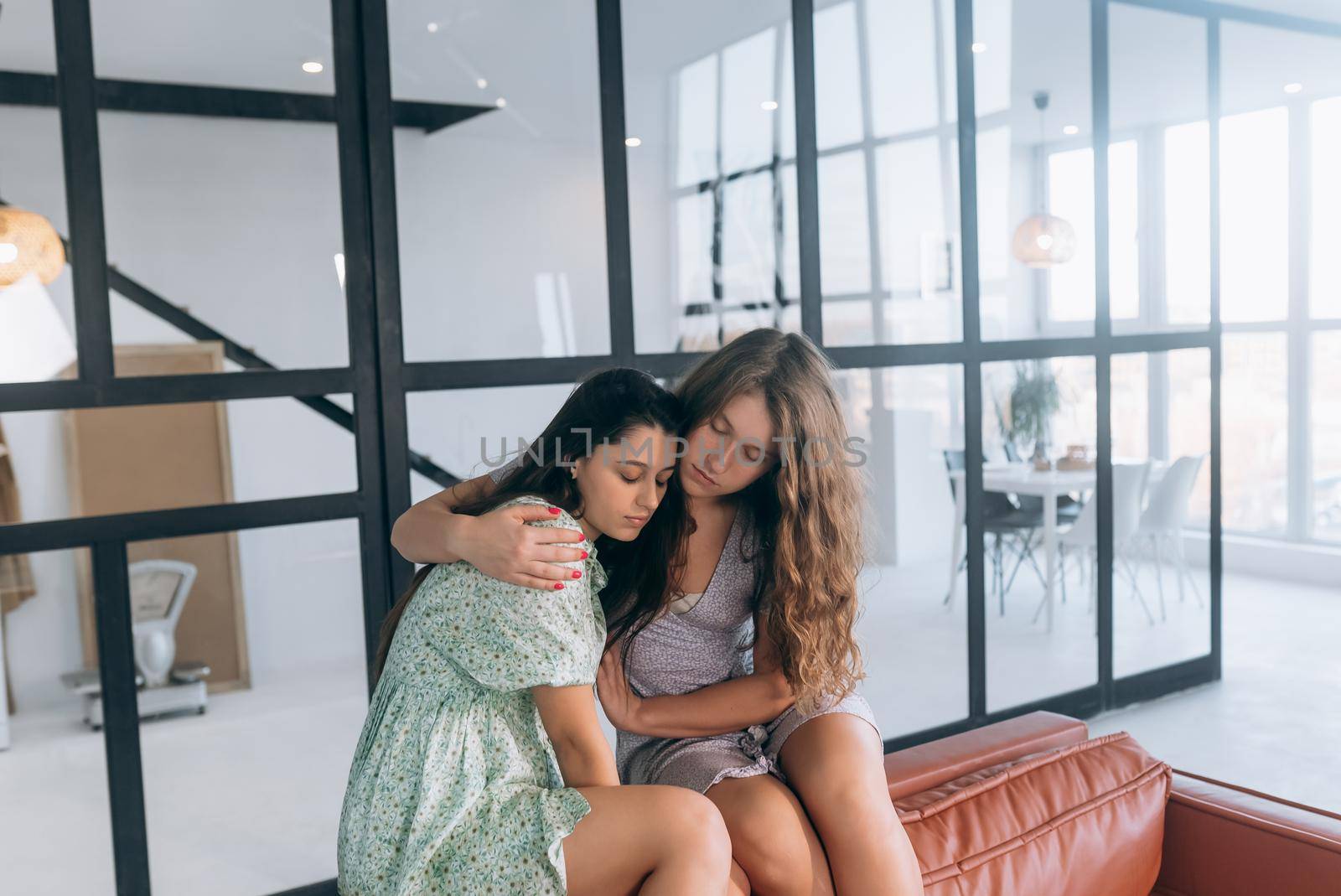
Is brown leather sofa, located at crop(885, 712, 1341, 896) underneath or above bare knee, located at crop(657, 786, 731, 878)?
underneath

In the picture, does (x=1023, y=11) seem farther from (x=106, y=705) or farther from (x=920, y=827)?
(x=106, y=705)

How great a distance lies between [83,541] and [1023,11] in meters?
3.17

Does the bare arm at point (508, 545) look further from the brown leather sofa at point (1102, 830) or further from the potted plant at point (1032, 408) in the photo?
the potted plant at point (1032, 408)

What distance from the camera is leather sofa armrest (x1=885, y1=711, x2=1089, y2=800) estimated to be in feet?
5.08

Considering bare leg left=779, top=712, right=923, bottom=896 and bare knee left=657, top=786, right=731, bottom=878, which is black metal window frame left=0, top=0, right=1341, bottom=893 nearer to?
bare leg left=779, top=712, right=923, bottom=896

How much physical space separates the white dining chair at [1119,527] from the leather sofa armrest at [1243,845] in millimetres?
2404

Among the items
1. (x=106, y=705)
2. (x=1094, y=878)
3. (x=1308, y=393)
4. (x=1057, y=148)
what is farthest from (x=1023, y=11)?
(x=1308, y=393)

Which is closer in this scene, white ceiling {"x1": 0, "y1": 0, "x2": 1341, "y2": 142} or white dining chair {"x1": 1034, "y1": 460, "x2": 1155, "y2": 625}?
white ceiling {"x1": 0, "y1": 0, "x2": 1341, "y2": 142}

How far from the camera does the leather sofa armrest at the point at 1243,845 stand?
1339mm

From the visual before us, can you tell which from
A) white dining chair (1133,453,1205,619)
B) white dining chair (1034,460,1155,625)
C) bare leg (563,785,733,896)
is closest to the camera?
bare leg (563,785,733,896)

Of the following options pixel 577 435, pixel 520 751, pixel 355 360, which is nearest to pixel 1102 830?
pixel 520 751

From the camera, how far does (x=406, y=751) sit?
1.40 metres

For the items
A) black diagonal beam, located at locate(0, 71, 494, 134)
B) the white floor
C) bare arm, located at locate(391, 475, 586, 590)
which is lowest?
the white floor

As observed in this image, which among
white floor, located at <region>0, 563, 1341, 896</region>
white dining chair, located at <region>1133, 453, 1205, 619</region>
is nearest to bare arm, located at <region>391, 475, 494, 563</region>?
white floor, located at <region>0, 563, 1341, 896</region>
